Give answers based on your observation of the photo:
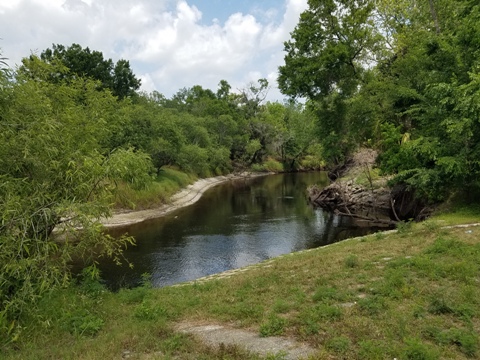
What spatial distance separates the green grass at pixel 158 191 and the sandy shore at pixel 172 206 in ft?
2.25

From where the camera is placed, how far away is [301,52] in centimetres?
2794

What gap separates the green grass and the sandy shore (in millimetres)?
687

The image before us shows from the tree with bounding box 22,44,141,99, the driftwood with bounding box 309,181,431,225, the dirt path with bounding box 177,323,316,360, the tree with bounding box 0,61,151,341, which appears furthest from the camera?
the tree with bounding box 22,44,141,99

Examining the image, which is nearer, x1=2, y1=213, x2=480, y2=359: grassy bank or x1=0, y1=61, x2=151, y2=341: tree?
x1=2, y1=213, x2=480, y2=359: grassy bank

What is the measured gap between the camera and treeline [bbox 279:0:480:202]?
650 inches

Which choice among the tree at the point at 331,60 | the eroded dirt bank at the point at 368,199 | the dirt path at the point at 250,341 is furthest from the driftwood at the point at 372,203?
the dirt path at the point at 250,341

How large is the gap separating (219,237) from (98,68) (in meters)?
34.0

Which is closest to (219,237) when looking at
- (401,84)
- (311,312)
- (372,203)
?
(372,203)

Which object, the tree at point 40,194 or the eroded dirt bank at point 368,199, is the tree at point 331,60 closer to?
the eroded dirt bank at point 368,199

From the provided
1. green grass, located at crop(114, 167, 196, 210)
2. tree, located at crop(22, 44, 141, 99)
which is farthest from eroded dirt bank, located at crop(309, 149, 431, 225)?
tree, located at crop(22, 44, 141, 99)

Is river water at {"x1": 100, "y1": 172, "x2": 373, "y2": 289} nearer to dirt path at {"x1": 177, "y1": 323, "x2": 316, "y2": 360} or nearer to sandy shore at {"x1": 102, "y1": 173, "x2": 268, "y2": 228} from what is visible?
sandy shore at {"x1": 102, "y1": 173, "x2": 268, "y2": 228}

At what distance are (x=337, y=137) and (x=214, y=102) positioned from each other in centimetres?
5049

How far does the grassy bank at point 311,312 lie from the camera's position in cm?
596

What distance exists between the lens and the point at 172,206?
118 ft
